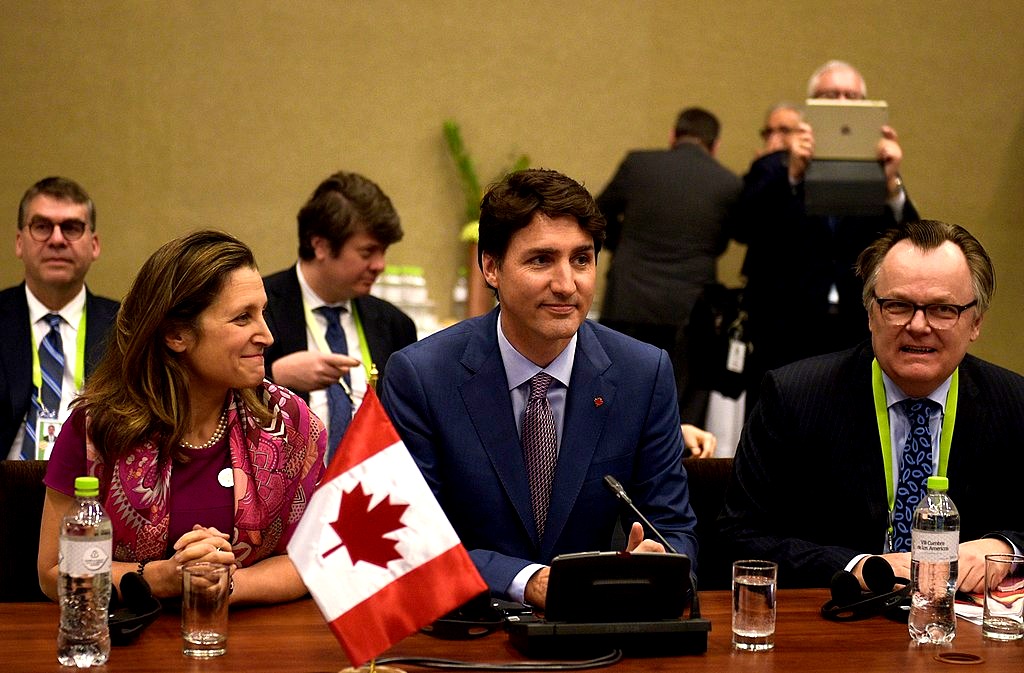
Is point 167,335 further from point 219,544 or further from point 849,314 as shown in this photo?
point 849,314

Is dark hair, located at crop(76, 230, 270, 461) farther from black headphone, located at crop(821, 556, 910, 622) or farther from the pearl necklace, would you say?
black headphone, located at crop(821, 556, 910, 622)

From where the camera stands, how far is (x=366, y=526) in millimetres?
2107

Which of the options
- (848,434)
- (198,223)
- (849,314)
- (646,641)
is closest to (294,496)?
(646,641)

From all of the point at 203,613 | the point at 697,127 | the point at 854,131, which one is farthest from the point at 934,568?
the point at 697,127

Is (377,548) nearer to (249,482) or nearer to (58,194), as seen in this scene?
(249,482)

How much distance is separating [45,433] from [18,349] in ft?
1.04

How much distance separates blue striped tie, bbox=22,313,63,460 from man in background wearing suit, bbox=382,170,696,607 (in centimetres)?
188

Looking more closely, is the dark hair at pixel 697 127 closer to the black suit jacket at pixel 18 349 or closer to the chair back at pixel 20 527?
the black suit jacket at pixel 18 349

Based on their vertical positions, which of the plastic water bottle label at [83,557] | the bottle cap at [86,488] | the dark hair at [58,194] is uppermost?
the dark hair at [58,194]

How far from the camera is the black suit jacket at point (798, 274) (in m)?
5.15

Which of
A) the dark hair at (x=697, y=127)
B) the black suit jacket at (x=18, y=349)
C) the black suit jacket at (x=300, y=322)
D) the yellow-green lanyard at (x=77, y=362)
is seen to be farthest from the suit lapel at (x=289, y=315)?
the dark hair at (x=697, y=127)

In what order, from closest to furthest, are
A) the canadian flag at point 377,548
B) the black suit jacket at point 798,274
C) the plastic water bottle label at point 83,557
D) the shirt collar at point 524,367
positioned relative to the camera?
the canadian flag at point 377,548
the plastic water bottle label at point 83,557
the shirt collar at point 524,367
the black suit jacket at point 798,274

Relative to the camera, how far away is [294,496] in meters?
2.77

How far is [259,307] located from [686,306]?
13.2 feet
